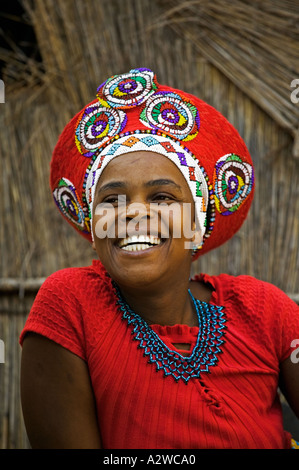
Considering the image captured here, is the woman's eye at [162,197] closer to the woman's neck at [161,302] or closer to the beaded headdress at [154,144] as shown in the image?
the beaded headdress at [154,144]

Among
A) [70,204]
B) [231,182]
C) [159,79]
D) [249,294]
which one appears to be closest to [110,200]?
[70,204]

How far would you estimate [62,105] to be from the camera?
8.95 feet

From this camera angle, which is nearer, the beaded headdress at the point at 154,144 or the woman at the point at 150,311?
the woman at the point at 150,311

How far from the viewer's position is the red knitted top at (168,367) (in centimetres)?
136

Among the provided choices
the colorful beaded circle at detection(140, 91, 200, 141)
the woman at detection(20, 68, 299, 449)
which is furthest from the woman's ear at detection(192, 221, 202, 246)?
the colorful beaded circle at detection(140, 91, 200, 141)

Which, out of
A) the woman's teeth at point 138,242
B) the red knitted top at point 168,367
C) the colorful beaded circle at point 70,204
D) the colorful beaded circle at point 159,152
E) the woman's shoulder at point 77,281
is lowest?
the red knitted top at point 168,367

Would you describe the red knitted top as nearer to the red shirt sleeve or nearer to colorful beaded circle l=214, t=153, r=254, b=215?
the red shirt sleeve

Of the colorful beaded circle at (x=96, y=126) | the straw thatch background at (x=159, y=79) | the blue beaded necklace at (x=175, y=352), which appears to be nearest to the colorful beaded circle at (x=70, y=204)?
the colorful beaded circle at (x=96, y=126)

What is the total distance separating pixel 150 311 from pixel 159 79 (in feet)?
4.73

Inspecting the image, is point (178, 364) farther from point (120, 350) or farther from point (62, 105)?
point (62, 105)

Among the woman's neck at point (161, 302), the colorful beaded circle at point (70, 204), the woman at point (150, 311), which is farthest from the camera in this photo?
the colorful beaded circle at point (70, 204)

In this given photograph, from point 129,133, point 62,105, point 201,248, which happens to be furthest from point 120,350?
point 62,105

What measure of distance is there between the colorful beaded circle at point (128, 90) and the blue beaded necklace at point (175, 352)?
0.49 m

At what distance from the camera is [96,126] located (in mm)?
1517
